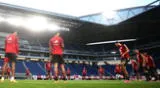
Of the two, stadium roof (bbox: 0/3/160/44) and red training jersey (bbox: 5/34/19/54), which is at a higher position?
stadium roof (bbox: 0/3/160/44)

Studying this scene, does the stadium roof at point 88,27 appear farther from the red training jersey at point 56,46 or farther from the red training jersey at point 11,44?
the red training jersey at point 56,46

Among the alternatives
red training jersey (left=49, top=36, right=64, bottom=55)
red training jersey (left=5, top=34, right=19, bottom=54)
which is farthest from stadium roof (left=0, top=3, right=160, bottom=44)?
red training jersey (left=49, top=36, right=64, bottom=55)

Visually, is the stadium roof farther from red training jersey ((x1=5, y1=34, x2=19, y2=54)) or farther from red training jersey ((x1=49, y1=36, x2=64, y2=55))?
red training jersey ((x1=49, y1=36, x2=64, y2=55))

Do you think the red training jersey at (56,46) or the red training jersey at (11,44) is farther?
the red training jersey at (56,46)

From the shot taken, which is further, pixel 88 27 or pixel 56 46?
pixel 88 27

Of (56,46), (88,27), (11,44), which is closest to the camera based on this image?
(11,44)

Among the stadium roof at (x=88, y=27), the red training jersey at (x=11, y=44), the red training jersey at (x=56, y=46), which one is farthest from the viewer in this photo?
the stadium roof at (x=88, y=27)

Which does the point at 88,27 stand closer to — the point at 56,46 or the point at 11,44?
the point at 56,46

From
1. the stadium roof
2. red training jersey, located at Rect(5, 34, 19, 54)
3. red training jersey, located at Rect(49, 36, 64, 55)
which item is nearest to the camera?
red training jersey, located at Rect(5, 34, 19, 54)

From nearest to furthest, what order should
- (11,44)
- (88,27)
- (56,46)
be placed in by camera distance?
(11,44), (56,46), (88,27)

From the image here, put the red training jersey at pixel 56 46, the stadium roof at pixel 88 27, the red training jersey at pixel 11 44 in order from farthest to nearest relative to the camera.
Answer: the stadium roof at pixel 88 27, the red training jersey at pixel 56 46, the red training jersey at pixel 11 44

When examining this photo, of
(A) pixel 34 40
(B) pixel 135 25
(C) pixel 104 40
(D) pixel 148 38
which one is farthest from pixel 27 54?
(D) pixel 148 38

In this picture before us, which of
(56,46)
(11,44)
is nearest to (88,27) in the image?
(56,46)

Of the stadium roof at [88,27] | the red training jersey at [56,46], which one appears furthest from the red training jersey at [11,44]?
the stadium roof at [88,27]
